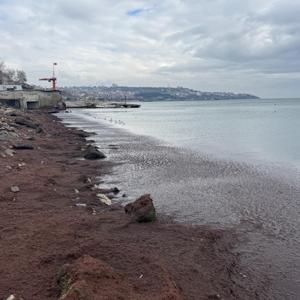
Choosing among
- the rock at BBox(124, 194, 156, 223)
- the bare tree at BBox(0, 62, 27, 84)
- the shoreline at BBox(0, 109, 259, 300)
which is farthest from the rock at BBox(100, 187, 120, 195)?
the bare tree at BBox(0, 62, 27, 84)

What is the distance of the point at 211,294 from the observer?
8.87 meters

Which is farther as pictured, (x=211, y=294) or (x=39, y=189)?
(x=39, y=189)

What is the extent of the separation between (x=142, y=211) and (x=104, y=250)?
345 cm

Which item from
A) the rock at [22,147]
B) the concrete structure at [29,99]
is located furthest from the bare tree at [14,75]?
the rock at [22,147]

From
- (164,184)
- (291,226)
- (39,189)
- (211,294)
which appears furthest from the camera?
(164,184)

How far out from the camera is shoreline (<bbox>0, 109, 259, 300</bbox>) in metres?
8.09

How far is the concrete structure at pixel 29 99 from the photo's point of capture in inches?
4082

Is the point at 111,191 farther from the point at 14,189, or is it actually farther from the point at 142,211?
the point at 142,211

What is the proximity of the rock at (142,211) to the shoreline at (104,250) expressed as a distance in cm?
27

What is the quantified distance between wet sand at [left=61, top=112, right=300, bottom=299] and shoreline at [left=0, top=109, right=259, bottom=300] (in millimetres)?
696

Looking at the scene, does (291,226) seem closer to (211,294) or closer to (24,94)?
(211,294)

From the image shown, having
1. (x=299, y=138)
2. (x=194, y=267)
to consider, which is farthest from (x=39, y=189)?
(x=299, y=138)

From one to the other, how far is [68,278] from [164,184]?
1341 cm

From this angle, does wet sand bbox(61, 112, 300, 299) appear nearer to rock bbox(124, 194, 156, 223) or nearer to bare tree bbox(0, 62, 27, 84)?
rock bbox(124, 194, 156, 223)
